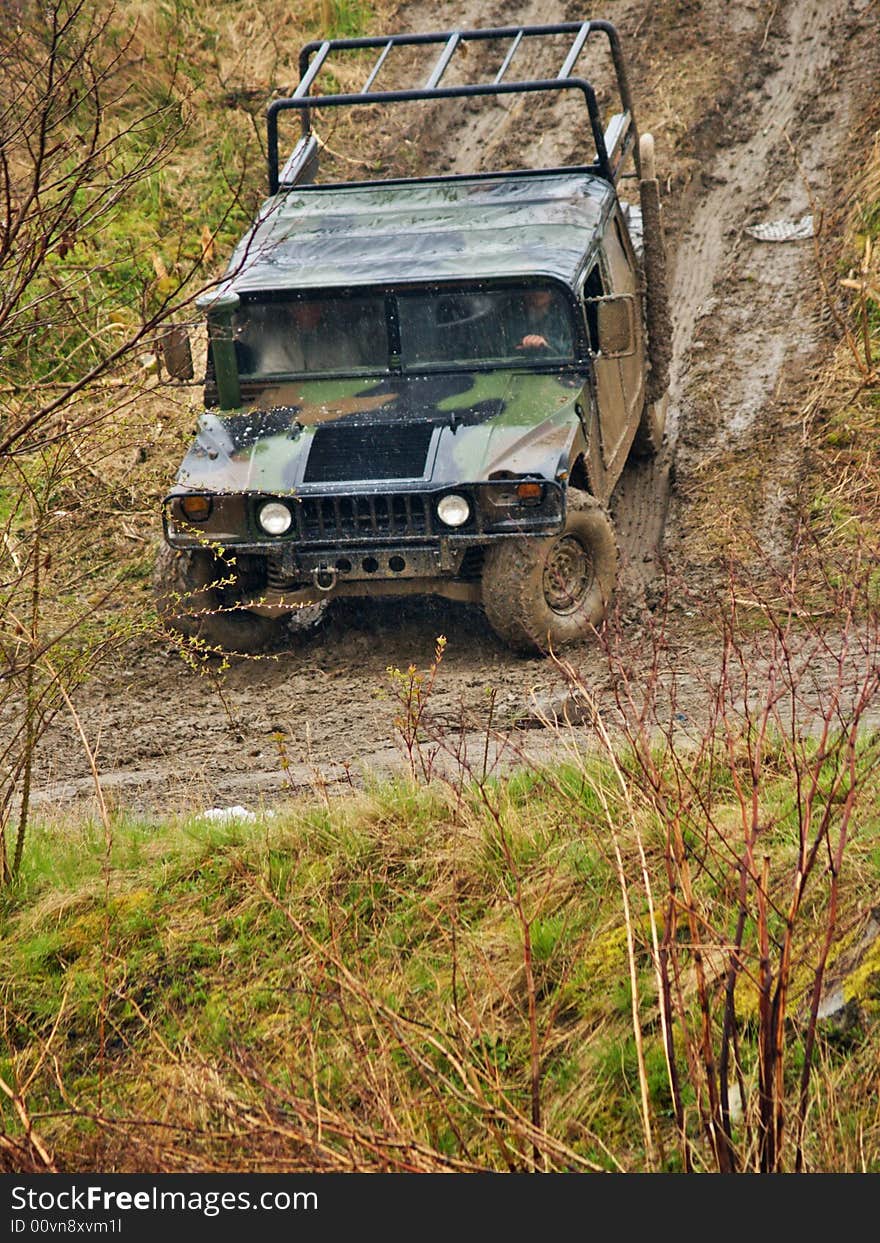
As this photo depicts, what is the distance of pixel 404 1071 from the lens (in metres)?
3.73

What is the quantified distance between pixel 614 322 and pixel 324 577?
1.76 meters

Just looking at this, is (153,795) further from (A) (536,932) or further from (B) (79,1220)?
(B) (79,1220)

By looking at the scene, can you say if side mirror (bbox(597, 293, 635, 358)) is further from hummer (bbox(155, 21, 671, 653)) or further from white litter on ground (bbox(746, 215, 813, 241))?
white litter on ground (bbox(746, 215, 813, 241))

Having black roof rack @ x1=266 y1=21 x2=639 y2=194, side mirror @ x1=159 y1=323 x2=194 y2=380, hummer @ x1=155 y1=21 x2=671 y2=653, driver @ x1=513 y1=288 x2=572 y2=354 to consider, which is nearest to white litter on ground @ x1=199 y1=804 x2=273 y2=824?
hummer @ x1=155 y1=21 x2=671 y2=653

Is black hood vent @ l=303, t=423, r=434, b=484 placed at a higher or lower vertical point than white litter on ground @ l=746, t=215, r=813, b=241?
lower

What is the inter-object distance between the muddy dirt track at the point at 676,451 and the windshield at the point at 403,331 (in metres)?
1.20

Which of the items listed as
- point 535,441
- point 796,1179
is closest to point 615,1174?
point 796,1179

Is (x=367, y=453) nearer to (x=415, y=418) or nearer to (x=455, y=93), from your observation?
(x=415, y=418)

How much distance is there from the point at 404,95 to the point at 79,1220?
6.26m

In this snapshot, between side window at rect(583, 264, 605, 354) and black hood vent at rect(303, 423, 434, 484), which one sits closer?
black hood vent at rect(303, 423, 434, 484)

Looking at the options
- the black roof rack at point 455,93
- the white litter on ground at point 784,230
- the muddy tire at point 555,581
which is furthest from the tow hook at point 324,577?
the white litter on ground at point 784,230

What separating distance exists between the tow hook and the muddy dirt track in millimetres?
453

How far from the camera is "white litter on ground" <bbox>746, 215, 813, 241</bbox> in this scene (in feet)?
37.9

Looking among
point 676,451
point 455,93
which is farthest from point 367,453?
point 676,451
